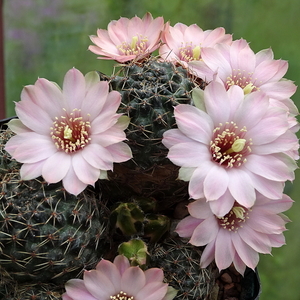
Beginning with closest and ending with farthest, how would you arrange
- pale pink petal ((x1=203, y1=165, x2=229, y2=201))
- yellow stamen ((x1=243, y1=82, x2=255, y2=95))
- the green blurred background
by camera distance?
pale pink petal ((x1=203, y1=165, x2=229, y2=201))
yellow stamen ((x1=243, y1=82, x2=255, y2=95))
the green blurred background

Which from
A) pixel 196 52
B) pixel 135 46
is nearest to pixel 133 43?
pixel 135 46

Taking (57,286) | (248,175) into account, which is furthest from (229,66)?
(57,286)

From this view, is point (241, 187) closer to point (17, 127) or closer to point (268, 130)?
point (268, 130)

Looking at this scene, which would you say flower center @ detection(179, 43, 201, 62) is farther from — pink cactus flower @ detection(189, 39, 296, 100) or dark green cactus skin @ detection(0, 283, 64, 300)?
dark green cactus skin @ detection(0, 283, 64, 300)

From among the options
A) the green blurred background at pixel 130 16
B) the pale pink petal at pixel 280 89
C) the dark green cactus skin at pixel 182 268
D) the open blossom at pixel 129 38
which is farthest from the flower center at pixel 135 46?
the green blurred background at pixel 130 16

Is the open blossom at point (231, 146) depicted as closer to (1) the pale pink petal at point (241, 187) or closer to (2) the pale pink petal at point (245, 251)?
(1) the pale pink petal at point (241, 187)

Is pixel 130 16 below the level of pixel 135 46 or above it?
below

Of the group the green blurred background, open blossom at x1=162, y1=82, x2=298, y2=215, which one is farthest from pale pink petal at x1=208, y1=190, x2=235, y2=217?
the green blurred background
